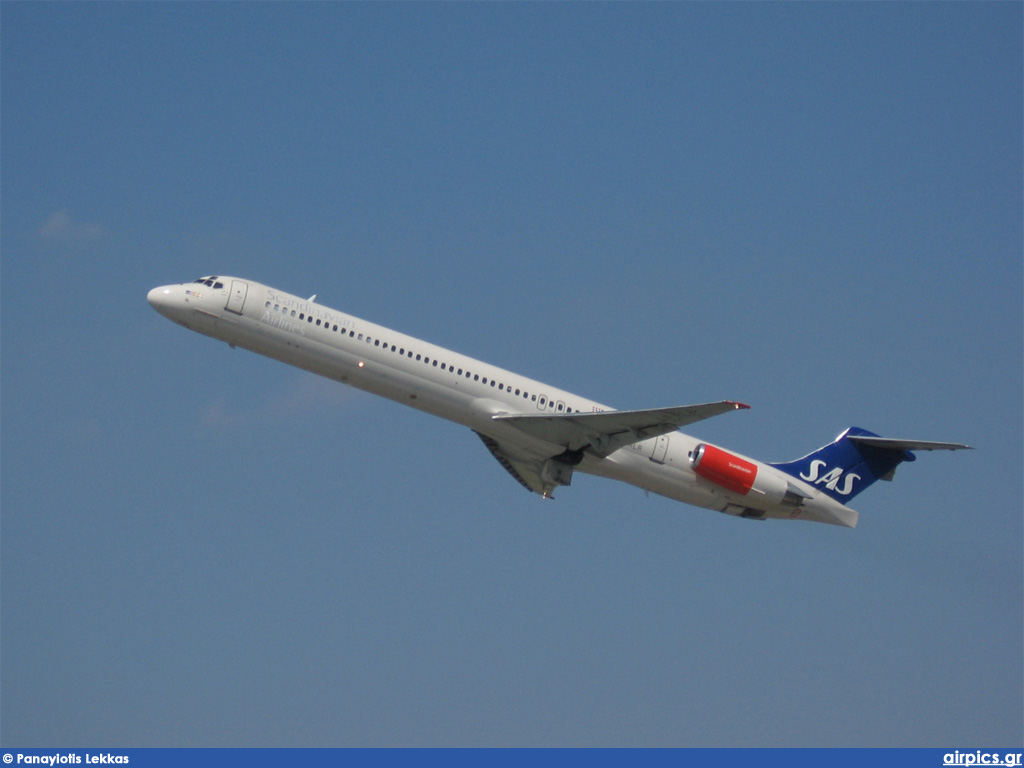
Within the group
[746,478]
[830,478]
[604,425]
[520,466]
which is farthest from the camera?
[830,478]

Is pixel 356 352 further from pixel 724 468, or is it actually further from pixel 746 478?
pixel 746 478

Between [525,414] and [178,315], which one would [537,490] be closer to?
[525,414]

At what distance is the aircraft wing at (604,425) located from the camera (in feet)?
103

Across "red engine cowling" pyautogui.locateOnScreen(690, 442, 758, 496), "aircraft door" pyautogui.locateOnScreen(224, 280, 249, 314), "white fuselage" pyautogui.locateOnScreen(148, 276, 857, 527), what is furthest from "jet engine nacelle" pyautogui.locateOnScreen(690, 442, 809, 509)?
"aircraft door" pyautogui.locateOnScreen(224, 280, 249, 314)

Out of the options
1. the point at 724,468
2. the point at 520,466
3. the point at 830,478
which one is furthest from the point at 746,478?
the point at 520,466

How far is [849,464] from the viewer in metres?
37.5

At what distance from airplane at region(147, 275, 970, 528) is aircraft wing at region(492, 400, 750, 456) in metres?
0.03

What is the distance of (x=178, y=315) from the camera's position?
3188cm

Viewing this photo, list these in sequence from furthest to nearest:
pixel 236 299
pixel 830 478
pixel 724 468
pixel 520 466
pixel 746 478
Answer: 1. pixel 830 478
2. pixel 520 466
3. pixel 746 478
4. pixel 724 468
5. pixel 236 299

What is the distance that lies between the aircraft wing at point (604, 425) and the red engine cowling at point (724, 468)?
2638 millimetres

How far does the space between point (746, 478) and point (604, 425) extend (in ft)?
17.6
